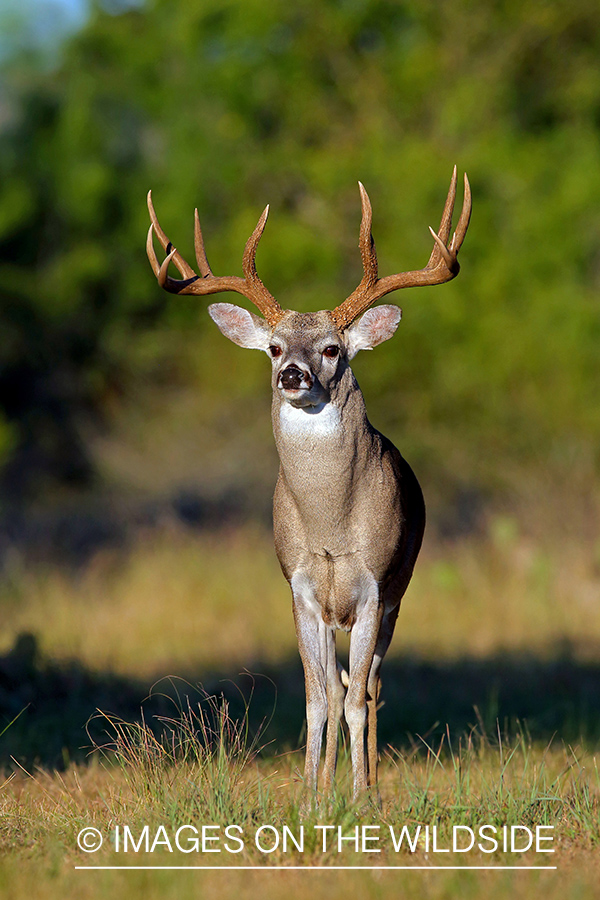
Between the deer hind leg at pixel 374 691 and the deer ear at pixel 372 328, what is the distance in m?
1.23

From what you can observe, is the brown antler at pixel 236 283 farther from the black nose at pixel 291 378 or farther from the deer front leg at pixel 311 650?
the deer front leg at pixel 311 650

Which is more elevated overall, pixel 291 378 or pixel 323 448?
pixel 291 378

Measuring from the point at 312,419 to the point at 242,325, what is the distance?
622 millimetres

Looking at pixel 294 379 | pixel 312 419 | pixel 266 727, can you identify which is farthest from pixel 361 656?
pixel 266 727

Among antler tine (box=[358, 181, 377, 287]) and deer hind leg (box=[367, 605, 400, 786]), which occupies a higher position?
antler tine (box=[358, 181, 377, 287])

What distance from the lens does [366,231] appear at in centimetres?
552

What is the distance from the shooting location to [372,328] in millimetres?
5496

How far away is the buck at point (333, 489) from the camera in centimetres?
527

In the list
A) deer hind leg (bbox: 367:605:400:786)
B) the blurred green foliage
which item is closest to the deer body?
deer hind leg (bbox: 367:605:400:786)

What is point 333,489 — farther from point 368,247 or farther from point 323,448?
point 368,247

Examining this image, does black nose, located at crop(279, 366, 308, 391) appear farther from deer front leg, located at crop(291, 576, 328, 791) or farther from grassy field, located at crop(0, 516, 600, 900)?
grassy field, located at crop(0, 516, 600, 900)

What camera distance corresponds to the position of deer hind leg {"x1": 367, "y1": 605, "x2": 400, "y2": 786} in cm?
566

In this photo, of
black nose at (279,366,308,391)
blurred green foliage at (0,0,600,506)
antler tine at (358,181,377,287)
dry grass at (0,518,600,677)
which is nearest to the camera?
black nose at (279,366,308,391)

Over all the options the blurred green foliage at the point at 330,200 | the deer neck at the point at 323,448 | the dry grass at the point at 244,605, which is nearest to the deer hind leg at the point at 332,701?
the deer neck at the point at 323,448
